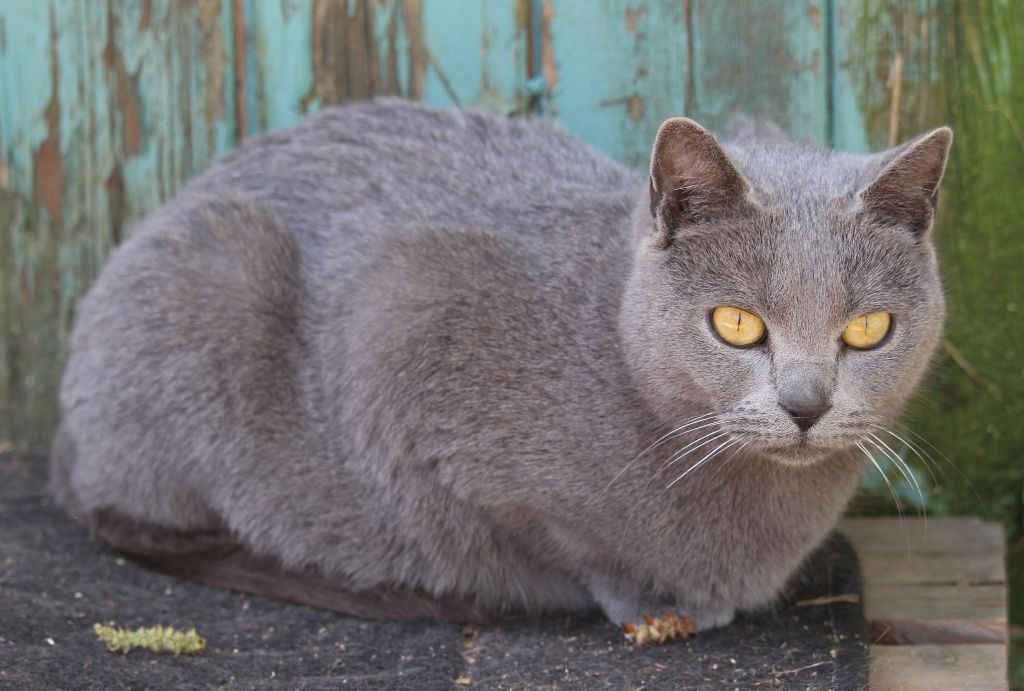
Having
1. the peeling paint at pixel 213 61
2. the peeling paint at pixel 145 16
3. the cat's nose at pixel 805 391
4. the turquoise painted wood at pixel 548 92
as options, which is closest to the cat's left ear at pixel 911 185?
the cat's nose at pixel 805 391

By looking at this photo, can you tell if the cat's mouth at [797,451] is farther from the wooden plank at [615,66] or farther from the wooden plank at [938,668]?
the wooden plank at [615,66]

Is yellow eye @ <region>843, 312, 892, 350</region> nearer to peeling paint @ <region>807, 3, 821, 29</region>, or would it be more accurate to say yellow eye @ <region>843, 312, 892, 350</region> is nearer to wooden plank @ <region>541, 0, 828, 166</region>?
wooden plank @ <region>541, 0, 828, 166</region>

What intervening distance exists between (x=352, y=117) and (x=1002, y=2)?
1343mm

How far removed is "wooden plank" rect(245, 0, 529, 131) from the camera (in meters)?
2.70

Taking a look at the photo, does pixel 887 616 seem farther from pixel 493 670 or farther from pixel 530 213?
pixel 530 213

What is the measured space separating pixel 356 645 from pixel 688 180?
0.99m

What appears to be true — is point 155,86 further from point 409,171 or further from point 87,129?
point 409,171

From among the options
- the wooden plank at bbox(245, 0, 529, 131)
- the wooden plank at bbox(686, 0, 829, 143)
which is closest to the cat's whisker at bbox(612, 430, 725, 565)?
the wooden plank at bbox(686, 0, 829, 143)

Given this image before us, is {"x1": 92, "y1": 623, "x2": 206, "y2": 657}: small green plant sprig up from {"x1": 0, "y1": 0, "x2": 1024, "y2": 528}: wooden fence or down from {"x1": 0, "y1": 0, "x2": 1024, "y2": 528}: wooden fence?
down

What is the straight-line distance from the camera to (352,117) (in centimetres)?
256

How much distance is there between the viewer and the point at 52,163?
111 inches

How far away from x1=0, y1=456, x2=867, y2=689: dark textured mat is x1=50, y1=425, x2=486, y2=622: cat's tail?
0.02m

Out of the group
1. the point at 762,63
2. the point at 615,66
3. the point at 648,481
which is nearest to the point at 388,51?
the point at 615,66

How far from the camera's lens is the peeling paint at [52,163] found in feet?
9.14
